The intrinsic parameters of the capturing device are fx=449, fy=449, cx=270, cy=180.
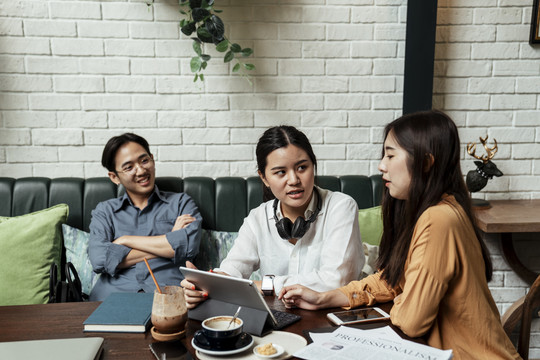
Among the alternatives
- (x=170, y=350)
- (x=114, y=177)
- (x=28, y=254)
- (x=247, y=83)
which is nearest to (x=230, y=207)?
(x=114, y=177)

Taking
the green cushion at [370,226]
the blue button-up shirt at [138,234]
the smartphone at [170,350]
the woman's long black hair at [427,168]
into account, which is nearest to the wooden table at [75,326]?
the smartphone at [170,350]

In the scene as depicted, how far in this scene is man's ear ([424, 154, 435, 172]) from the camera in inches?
47.1

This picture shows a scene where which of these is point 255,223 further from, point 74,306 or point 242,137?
point 242,137

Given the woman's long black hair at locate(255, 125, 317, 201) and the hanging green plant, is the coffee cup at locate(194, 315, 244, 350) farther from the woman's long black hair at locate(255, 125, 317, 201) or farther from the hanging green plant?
the hanging green plant

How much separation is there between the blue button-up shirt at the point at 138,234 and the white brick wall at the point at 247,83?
37cm

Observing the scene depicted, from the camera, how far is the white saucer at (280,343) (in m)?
0.94

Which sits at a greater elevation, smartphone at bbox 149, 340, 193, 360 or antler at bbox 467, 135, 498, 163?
antler at bbox 467, 135, 498, 163

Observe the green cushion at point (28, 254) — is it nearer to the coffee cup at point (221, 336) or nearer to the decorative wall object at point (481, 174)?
the coffee cup at point (221, 336)

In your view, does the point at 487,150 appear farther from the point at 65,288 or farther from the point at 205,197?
the point at 65,288

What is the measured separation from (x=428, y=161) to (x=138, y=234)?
1432 mm

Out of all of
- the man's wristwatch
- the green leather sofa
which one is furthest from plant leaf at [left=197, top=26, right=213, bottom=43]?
the man's wristwatch

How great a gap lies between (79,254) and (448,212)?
1692mm

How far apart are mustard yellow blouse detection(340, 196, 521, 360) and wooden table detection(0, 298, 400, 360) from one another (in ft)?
0.35

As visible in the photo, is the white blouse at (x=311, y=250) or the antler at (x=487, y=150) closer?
the white blouse at (x=311, y=250)
